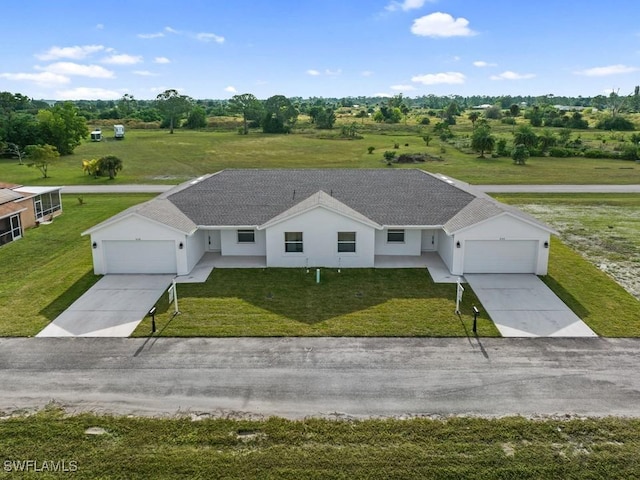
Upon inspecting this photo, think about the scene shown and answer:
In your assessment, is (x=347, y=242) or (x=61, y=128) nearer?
(x=347, y=242)

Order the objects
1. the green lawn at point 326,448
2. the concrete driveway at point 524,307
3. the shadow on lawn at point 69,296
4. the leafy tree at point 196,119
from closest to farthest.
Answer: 1. the green lawn at point 326,448
2. the concrete driveway at point 524,307
3. the shadow on lawn at point 69,296
4. the leafy tree at point 196,119

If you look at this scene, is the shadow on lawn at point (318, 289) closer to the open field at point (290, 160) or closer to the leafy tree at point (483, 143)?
the open field at point (290, 160)

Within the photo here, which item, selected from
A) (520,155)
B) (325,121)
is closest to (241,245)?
(520,155)

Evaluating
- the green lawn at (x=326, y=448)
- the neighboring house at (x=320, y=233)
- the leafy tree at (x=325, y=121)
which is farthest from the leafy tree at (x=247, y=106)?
the green lawn at (x=326, y=448)

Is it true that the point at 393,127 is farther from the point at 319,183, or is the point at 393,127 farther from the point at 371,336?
the point at 371,336

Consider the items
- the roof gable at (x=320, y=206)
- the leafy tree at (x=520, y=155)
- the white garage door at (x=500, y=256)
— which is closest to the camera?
the white garage door at (x=500, y=256)

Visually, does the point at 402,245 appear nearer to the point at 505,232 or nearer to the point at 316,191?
the point at 505,232
